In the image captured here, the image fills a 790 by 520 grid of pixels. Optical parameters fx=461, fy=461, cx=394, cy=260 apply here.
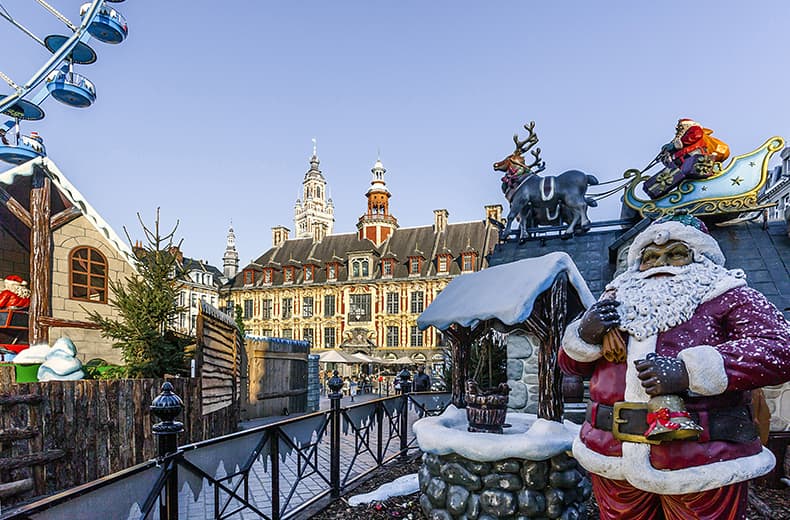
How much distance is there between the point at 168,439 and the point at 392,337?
29.8 meters

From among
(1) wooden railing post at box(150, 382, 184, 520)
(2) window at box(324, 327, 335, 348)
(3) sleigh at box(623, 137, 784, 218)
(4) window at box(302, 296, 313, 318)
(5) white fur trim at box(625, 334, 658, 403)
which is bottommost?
(2) window at box(324, 327, 335, 348)

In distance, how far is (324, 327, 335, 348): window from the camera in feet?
112

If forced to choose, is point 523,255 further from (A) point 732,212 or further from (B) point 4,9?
(B) point 4,9

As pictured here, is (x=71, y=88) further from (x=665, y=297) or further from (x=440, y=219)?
(x=440, y=219)

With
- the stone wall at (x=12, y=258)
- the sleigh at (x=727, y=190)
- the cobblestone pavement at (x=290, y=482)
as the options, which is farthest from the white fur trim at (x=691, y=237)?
the stone wall at (x=12, y=258)

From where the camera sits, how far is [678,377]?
2.07 m

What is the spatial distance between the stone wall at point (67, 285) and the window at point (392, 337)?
→ 2434cm

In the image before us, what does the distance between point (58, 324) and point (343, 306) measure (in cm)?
2640

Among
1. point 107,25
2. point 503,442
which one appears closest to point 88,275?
point 107,25

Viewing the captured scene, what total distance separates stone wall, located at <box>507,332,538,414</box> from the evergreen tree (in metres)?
5.45

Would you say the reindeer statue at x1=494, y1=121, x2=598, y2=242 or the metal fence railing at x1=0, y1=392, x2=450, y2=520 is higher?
the reindeer statue at x1=494, y1=121, x2=598, y2=242

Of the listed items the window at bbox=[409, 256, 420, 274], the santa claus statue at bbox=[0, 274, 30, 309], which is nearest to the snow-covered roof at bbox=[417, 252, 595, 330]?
the santa claus statue at bbox=[0, 274, 30, 309]

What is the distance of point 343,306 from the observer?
3394 cm

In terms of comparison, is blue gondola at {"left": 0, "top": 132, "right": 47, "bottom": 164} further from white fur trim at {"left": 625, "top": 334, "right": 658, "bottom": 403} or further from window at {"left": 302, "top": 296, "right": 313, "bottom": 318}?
window at {"left": 302, "top": 296, "right": 313, "bottom": 318}
